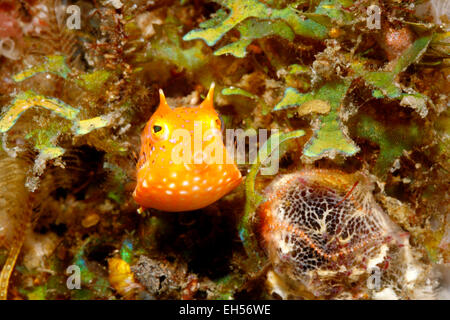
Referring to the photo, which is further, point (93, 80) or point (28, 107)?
point (93, 80)

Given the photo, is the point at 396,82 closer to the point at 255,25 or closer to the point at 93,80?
the point at 255,25

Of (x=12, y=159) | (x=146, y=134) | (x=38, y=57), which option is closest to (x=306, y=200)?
(x=146, y=134)

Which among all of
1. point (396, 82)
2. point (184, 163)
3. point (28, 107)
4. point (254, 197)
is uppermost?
Answer: point (396, 82)

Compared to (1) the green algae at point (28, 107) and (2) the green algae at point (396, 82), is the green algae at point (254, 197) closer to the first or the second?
(2) the green algae at point (396, 82)

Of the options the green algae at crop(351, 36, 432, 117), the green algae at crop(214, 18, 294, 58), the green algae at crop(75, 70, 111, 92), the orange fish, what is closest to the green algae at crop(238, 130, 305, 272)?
the orange fish

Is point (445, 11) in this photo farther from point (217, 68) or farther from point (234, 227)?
point (234, 227)

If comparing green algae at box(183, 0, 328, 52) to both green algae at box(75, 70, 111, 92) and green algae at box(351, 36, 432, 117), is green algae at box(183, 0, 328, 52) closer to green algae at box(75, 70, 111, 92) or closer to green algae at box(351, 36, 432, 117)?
green algae at box(351, 36, 432, 117)

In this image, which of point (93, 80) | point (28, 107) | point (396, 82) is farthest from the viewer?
point (93, 80)

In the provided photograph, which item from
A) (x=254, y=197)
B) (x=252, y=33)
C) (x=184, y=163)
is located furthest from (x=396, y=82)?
(x=184, y=163)

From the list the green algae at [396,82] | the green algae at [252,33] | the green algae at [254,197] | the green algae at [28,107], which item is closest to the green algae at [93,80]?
the green algae at [28,107]
